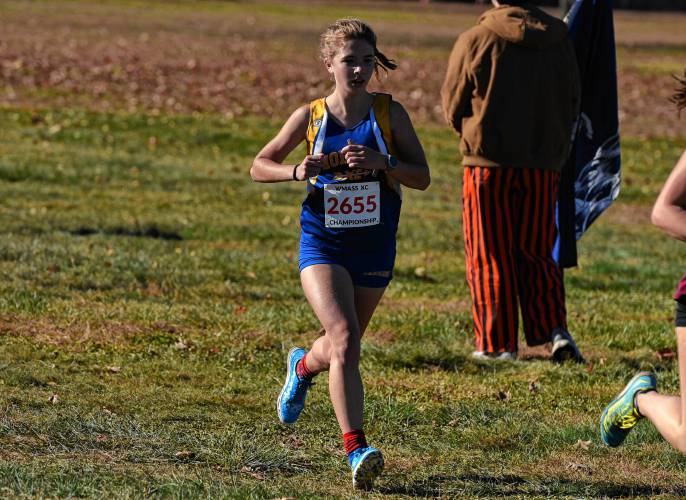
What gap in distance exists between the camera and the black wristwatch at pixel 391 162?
570 cm

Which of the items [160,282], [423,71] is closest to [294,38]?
[423,71]

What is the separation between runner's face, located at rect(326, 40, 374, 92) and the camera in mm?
5746

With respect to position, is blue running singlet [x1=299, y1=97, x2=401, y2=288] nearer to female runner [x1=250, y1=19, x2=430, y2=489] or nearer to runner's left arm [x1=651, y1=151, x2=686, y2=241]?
female runner [x1=250, y1=19, x2=430, y2=489]

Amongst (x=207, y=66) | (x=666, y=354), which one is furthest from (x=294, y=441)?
(x=207, y=66)

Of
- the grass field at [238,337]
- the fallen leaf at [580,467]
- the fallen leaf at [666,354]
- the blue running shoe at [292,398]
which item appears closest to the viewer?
the grass field at [238,337]

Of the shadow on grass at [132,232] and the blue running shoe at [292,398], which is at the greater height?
the blue running shoe at [292,398]

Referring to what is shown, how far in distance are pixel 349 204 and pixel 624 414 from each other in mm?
1523

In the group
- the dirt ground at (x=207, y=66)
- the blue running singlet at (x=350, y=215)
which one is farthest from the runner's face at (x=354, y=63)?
the dirt ground at (x=207, y=66)

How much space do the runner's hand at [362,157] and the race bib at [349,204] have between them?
0.16m

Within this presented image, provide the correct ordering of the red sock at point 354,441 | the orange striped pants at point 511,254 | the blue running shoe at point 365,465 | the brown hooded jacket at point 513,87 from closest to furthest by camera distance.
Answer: the blue running shoe at point 365,465 → the red sock at point 354,441 → the brown hooded jacket at point 513,87 → the orange striped pants at point 511,254

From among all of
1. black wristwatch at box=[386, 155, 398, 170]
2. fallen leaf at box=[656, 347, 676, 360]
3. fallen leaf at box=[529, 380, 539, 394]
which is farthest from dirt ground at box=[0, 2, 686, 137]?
black wristwatch at box=[386, 155, 398, 170]

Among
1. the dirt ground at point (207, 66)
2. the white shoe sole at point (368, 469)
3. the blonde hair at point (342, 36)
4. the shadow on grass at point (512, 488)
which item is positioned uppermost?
the blonde hair at point (342, 36)

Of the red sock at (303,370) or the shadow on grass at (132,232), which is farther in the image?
the shadow on grass at (132,232)

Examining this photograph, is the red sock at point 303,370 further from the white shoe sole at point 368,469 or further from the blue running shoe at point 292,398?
the white shoe sole at point 368,469
